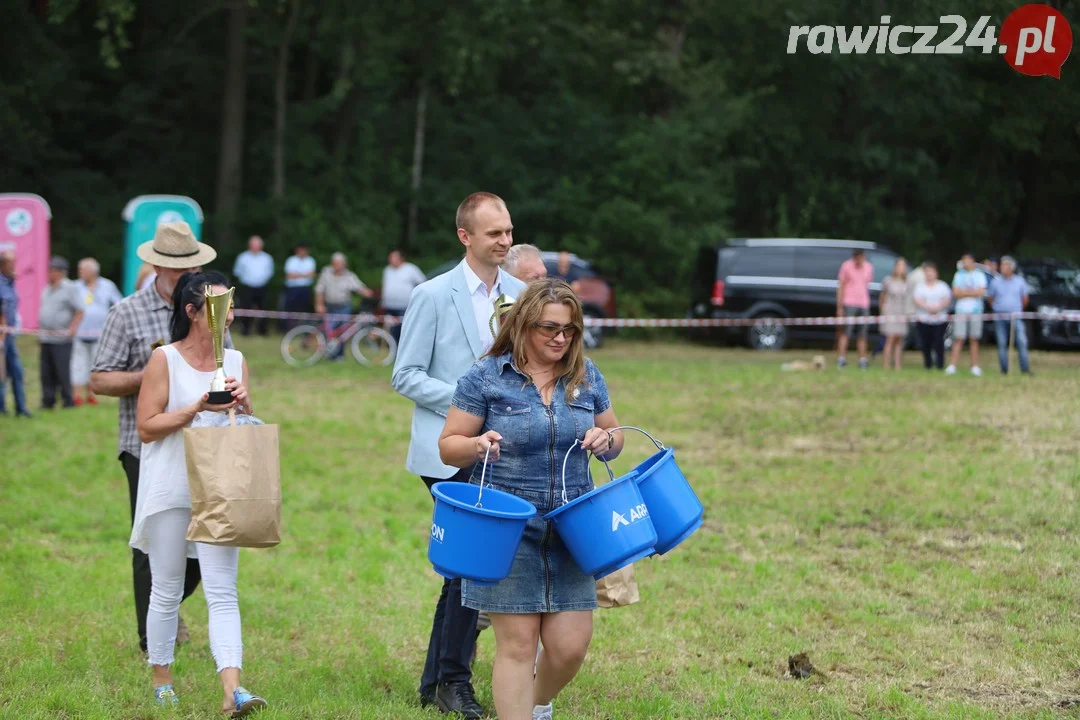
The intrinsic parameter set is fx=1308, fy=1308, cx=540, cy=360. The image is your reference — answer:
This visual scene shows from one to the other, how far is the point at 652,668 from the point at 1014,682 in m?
1.55

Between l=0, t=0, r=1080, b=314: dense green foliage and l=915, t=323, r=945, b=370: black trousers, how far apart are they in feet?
27.9

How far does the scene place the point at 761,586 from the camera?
7395 mm

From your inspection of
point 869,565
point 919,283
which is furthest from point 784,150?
point 869,565

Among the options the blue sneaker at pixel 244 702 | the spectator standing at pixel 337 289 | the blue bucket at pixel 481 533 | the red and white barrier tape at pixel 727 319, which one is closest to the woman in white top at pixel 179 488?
the blue sneaker at pixel 244 702

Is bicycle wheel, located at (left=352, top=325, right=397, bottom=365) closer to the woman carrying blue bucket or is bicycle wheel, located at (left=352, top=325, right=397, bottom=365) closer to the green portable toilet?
the green portable toilet

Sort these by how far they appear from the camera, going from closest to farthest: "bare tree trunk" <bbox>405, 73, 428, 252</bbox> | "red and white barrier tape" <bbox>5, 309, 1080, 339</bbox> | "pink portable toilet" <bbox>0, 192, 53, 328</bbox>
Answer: "red and white barrier tape" <bbox>5, 309, 1080, 339</bbox>
"pink portable toilet" <bbox>0, 192, 53, 328</bbox>
"bare tree trunk" <bbox>405, 73, 428, 252</bbox>

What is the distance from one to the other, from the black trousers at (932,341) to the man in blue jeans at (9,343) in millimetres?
11791

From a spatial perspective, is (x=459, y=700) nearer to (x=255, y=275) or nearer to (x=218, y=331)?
(x=218, y=331)

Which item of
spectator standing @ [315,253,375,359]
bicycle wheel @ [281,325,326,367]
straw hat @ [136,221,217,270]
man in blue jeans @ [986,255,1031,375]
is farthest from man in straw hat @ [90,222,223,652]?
spectator standing @ [315,253,375,359]

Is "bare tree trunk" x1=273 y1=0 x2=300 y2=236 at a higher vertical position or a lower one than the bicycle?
higher

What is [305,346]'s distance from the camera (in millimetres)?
19719

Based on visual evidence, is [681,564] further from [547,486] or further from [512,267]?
[547,486]

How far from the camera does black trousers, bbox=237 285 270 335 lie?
942 inches
